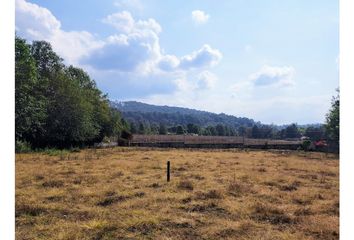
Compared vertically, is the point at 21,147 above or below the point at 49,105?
below

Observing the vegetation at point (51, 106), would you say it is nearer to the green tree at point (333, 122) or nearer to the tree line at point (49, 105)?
the tree line at point (49, 105)

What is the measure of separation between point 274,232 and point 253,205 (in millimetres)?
2782

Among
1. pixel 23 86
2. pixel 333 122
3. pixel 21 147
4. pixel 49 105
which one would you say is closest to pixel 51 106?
pixel 49 105

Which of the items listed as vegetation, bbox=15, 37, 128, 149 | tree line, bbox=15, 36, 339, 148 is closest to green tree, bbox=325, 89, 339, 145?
tree line, bbox=15, 36, 339, 148

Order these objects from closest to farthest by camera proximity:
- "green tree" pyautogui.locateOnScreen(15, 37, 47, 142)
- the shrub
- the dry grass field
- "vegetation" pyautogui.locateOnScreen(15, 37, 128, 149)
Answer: the dry grass field
"green tree" pyautogui.locateOnScreen(15, 37, 47, 142)
the shrub
"vegetation" pyautogui.locateOnScreen(15, 37, 128, 149)

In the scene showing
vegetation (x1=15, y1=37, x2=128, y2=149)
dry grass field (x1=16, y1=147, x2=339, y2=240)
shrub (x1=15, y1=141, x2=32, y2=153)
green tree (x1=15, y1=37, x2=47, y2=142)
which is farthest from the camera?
vegetation (x1=15, y1=37, x2=128, y2=149)

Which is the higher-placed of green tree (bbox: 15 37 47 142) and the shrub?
green tree (bbox: 15 37 47 142)

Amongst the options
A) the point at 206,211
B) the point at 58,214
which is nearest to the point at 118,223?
the point at 58,214

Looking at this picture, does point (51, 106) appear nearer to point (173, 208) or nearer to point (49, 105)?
point (49, 105)

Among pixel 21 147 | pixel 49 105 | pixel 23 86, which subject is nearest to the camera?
pixel 23 86

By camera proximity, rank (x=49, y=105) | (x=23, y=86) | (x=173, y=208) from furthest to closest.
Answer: (x=49, y=105), (x=23, y=86), (x=173, y=208)

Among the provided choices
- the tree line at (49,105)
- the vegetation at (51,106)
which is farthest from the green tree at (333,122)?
the vegetation at (51,106)

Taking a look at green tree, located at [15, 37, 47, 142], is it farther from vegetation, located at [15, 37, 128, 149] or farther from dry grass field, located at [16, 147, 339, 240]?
dry grass field, located at [16, 147, 339, 240]

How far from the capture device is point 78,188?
15.4m
